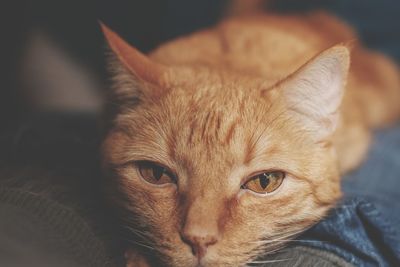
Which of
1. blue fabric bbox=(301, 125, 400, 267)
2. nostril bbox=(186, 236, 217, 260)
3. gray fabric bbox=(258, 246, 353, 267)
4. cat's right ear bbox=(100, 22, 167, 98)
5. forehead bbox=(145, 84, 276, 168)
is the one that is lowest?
nostril bbox=(186, 236, 217, 260)

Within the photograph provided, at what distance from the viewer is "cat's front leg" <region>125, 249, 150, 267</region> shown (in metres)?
1.38

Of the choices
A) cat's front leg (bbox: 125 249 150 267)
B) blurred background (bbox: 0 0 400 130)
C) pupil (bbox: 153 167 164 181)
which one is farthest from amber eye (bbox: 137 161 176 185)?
blurred background (bbox: 0 0 400 130)

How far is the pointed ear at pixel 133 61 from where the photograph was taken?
1439 mm

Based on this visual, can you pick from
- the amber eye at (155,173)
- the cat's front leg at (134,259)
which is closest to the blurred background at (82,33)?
the amber eye at (155,173)

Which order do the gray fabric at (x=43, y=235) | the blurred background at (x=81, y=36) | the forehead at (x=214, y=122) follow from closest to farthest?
the gray fabric at (x=43, y=235)
the forehead at (x=214, y=122)
the blurred background at (x=81, y=36)

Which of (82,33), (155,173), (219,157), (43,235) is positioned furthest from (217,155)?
(82,33)

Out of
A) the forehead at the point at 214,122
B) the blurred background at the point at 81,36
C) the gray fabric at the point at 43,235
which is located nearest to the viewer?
the gray fabric at the point at 43,235

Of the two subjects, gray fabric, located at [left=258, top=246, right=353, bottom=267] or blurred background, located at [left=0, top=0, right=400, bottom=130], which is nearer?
gray fabric, located at [left=258, top=246, right=353, bottom=267]

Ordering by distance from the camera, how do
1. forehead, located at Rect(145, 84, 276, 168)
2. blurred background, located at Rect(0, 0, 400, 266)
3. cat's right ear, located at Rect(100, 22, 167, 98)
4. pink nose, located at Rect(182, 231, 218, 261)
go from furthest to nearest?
1. blurred background, located at Rect(0, 0, 400, 266)
2. cat's right ear, located at Rect(100, 22, 167, 98)
3. forehead, located at Rect(145, 84, 276, 168)
4. pink nose, located at Rect(182, 231, 218, 261)

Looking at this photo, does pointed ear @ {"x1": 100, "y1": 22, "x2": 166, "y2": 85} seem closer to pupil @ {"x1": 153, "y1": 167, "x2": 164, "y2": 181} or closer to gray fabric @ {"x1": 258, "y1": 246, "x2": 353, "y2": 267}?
pupil @ {"x1": 153, "y1": 167, "x2": 164, "y2": 181}

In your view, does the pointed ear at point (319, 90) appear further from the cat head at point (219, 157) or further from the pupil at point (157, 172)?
the pupil at point (157, 172)

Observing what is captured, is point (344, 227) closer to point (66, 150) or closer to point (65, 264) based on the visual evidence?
point (65, 264)

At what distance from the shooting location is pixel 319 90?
59.1 inches

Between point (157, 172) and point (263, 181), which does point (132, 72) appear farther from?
point (263, 181)
